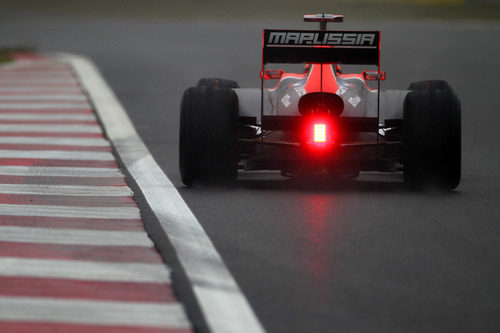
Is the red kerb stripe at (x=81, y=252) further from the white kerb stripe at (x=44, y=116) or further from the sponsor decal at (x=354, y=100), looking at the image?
the white kerb stripe at (x=44, y=116)

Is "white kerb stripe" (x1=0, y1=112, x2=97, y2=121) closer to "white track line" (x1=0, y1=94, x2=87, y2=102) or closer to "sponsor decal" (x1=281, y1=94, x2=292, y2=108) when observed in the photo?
"white track line" (x1=0, y1=94, x2=87, y2=102)

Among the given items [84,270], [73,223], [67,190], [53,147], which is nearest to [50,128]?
[53,147]

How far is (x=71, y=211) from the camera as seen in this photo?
913 centimetres

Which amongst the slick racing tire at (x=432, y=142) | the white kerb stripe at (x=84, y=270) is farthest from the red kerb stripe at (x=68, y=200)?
the slick racing tire at (x=432, y=142)

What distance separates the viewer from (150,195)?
9875 mm

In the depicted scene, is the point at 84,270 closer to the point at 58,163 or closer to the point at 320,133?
the point at 320,133

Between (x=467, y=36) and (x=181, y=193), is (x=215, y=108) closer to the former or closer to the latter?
(x=181, y=193)

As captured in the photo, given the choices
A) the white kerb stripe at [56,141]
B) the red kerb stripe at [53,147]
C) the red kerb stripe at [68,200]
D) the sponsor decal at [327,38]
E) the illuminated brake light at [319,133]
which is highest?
the sponsor decal at [327,38]

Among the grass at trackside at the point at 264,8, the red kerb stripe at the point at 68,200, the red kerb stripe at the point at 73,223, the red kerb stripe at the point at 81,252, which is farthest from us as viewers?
the grass at trackside at the point at 264,8

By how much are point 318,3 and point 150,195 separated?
211 ft

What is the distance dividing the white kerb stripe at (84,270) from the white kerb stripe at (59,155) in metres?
5.19

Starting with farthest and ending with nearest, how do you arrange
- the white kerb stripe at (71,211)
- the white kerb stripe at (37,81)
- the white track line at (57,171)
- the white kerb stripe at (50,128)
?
the white kerb stripe at (37,81)
the white kerb stripe at (50,128)
the white track line at (57,171)
the white kerb stripe at (71,211)

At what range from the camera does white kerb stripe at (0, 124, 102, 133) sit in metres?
15.1

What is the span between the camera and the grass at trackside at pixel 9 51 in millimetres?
28155
